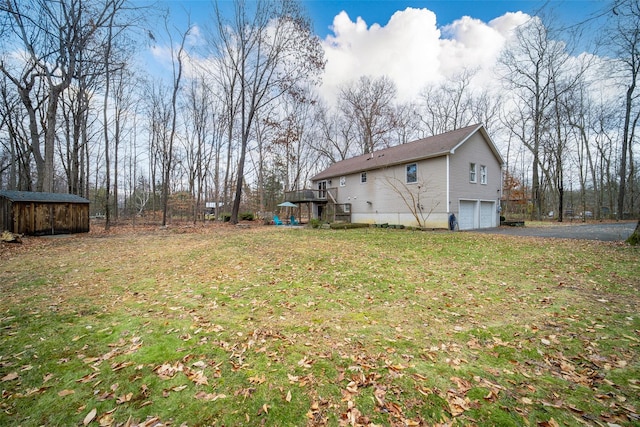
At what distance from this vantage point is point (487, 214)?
18922 millimetres

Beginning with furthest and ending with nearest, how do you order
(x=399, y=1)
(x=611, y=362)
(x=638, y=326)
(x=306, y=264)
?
(x=399, y=1), (x=306, y=264), (x=638, y=326), (x=611, y=362)

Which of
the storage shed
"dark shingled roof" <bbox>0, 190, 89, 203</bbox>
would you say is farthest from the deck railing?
"dark shingled roof" <bbox>0, 190, 89, 203</bbox>

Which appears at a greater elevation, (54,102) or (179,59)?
(179,59)

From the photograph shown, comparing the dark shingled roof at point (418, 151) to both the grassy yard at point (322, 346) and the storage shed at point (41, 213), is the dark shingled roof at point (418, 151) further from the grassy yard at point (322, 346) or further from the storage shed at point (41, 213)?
the storage shed at point (41, 213)

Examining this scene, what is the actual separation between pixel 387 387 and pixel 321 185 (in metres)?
25.2

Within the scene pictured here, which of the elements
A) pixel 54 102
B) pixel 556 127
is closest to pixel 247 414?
pixel 54 102

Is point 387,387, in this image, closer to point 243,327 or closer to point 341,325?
point 341,325

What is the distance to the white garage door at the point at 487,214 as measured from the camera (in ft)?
60.6

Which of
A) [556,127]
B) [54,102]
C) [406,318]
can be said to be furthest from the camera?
[556,127]

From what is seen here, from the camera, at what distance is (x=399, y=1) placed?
40.9 ft

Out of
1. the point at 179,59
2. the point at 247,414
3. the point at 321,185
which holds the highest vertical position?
the point at 179,59

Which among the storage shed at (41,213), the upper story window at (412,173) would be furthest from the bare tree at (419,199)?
the storage shed at (41,213)

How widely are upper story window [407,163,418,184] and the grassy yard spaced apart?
11970 mm

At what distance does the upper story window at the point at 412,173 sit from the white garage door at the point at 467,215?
11.0 feet
